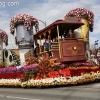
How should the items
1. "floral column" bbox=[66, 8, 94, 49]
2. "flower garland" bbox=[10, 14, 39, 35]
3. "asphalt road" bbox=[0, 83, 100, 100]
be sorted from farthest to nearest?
"flower garland" bbox=[10, 14, 39, 35]
"floral column" bbox=[66, 8, 94, 49]
"asphalt road" bbox=[0, 83, 100, 100]

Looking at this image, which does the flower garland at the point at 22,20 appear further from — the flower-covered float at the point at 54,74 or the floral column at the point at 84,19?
the flower-covered float at the point at 54,74

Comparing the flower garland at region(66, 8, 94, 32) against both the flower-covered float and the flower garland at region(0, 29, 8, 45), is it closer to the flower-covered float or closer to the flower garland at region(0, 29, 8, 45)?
the flower-covered float

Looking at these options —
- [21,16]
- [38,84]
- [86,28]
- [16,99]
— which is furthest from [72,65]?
[21,16]

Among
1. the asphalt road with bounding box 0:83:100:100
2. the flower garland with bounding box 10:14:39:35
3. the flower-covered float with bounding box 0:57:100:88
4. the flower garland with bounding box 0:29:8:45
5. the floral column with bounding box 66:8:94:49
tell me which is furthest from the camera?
the flower garland with bounding box 0:29:8:45

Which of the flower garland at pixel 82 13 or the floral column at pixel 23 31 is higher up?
the flower garland at pixel 82 13

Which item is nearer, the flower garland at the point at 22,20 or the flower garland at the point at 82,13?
the flower garland at the point at 82,13

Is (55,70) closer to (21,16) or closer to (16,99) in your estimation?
(16,99)

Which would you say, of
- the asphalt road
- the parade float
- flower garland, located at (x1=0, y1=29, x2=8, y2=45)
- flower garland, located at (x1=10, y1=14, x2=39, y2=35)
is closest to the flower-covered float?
the parade float

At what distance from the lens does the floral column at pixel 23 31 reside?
20.1 meters

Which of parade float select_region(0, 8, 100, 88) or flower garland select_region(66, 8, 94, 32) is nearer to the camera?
parade float select_region(0, 8, 100, 88)

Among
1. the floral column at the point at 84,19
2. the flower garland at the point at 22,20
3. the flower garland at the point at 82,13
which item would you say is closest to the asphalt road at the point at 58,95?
the floral column at the point at 84,19

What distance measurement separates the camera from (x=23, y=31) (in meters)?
20.1

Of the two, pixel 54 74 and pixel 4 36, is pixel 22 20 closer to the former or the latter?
pixel 4 36

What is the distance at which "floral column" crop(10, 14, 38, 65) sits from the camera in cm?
2008
